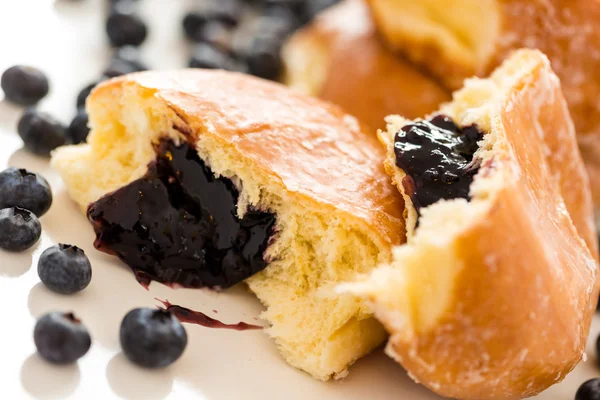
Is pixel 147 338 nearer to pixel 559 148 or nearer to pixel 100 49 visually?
pixel 559 148

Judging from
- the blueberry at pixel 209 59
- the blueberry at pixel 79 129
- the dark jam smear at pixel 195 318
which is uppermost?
the blueberry at pixel 79 129

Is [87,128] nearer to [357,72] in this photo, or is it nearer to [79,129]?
[79,129]

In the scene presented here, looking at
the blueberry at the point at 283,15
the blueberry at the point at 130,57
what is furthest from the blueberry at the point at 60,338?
the blueberry at the point at 283,15

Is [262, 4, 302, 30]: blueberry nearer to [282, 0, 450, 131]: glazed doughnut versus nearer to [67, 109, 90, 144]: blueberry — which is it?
[282, 0, 450, 131]: glazed doughnut

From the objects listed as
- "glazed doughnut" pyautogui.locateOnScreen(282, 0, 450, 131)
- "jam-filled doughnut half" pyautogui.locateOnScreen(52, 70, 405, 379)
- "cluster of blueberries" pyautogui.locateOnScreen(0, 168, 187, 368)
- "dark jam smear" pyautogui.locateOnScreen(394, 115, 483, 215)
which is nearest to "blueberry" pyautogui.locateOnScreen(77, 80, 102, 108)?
"jam-filled doughnut half" pyautogui.locateOnScreen(52, 70, 405, 379)

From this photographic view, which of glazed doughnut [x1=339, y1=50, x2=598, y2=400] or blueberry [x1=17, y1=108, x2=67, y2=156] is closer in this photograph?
glazed doughnut [x1=339, y1=50, x2=598, y2=400]

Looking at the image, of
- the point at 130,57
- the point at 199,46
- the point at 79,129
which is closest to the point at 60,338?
the point at 79,129

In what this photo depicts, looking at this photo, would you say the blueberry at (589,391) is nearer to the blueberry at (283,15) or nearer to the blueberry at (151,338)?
the blueberry at (151,338)

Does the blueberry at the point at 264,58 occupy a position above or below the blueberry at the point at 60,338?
below
